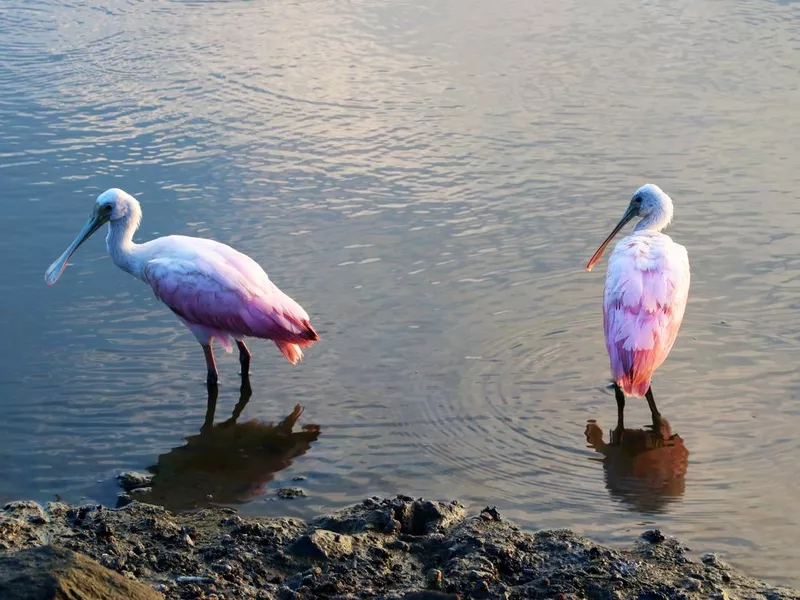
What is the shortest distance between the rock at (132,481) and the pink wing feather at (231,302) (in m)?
1.47

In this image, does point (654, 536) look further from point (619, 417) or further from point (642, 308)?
point (642, 308)

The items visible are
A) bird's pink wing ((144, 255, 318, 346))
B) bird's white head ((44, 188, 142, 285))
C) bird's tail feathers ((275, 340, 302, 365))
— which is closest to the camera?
bird's pink wing ((144, 255, 318, 346))

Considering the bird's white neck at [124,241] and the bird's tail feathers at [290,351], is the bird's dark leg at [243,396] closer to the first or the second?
the bird's tail feathers at [290,351]

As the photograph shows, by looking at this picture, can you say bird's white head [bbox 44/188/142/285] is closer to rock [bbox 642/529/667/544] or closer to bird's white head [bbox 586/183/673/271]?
bird's white head [bbox 586/183/673/271]

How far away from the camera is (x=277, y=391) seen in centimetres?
768

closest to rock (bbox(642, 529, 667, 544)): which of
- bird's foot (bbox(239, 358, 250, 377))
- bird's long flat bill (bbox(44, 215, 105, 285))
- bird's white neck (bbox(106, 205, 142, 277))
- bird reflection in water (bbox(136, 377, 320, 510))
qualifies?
bird reflection in water (bbox(136, 377, 320, 510))

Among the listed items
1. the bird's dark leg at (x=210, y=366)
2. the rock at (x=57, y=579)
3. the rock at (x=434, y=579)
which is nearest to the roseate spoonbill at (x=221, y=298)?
the bird's dark leg at (x=210, y=366)

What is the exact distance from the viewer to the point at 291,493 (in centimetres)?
638

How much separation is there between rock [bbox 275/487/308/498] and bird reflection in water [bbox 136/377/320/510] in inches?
6.1

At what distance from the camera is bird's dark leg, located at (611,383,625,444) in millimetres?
6988

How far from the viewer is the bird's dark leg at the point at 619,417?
22.9 feet

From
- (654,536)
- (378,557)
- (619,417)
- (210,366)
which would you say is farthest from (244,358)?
(654,536)

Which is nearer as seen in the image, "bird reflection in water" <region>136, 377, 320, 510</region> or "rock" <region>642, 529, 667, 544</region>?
"rock" <region>642, 529, 667, 544</region>

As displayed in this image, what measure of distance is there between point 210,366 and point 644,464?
287cm
